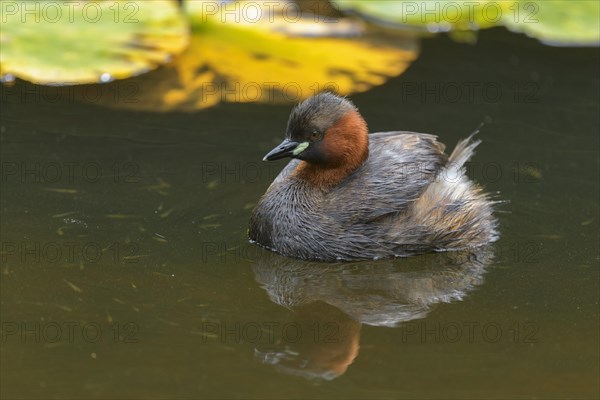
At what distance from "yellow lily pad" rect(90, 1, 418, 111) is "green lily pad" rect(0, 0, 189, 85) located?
24 cm

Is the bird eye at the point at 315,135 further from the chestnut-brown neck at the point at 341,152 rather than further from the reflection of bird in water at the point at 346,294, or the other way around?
the reflection of bird in water at the point at 346,294

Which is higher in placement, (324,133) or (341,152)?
(324,133)

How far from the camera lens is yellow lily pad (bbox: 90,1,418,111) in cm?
857

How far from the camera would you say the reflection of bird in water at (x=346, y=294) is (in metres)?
5.55

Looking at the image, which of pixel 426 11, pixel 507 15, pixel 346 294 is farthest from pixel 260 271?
pixel 507 15

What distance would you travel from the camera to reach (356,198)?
6.85 m

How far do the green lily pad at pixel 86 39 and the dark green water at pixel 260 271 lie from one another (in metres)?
0.38

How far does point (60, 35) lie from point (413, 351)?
438 cm

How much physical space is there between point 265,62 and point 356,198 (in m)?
2.46

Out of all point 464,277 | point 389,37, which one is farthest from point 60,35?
point 464,277

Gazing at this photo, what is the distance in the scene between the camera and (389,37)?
9.60m

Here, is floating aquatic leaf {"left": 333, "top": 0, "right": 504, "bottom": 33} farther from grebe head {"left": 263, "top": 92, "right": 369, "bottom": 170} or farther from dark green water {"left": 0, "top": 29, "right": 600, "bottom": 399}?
grebe head {"left": 263, "top": 92, "right": 369, "bottom": 170}

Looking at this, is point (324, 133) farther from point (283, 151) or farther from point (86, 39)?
point (86, 39)

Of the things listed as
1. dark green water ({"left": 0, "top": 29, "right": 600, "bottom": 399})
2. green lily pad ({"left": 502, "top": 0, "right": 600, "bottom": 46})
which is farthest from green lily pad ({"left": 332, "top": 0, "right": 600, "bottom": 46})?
dark green water ({"left": 0, "top": 29, "right": 600, "bottom": 399})
